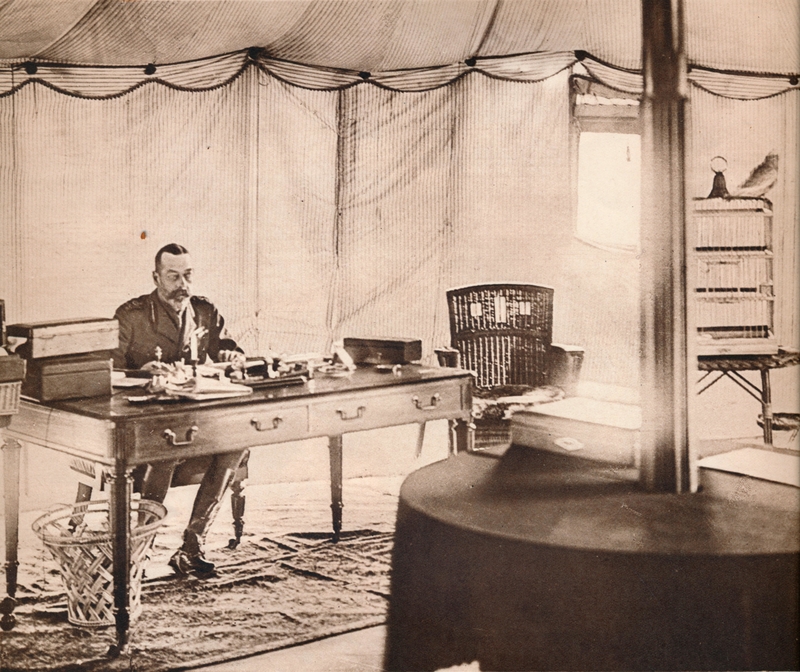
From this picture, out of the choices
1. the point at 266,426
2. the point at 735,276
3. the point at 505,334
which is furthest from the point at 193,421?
the point at 735,276

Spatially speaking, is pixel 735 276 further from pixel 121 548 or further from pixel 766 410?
pixel 121 548

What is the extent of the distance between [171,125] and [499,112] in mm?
2073

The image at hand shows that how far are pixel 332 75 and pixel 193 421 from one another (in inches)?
121

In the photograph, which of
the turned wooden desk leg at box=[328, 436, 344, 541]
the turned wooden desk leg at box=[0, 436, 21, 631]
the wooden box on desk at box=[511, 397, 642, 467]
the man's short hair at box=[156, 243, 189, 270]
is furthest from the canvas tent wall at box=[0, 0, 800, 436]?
the wooden box on desk at box=[511, 397, 642, 467]

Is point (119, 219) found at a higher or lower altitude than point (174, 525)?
higher

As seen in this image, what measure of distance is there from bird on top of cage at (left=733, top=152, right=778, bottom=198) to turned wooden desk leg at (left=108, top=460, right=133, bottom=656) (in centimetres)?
363

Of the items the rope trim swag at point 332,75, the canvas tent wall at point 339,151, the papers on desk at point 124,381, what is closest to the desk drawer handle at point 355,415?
the papers on desk at point 124,381

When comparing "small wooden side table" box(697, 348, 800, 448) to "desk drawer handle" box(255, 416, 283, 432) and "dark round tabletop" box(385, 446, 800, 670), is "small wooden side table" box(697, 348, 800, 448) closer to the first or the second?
"desk drawer handle" box(255, 416, 283, 432)

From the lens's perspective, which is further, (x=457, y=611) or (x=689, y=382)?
(x=689, y=382)

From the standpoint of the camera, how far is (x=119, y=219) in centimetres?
467

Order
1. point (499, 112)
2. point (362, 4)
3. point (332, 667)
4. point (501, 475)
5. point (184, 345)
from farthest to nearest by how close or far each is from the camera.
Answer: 1. point (499, 112)
2. point (362, 4)
3. point (184, 345)
4. point (332, 667)
5. point (501, 475)

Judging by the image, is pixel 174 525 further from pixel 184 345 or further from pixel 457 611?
pixel 457 611

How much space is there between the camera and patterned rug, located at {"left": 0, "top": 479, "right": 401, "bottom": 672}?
2611mm

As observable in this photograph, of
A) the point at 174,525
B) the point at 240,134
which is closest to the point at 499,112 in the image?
the point at 240,134
